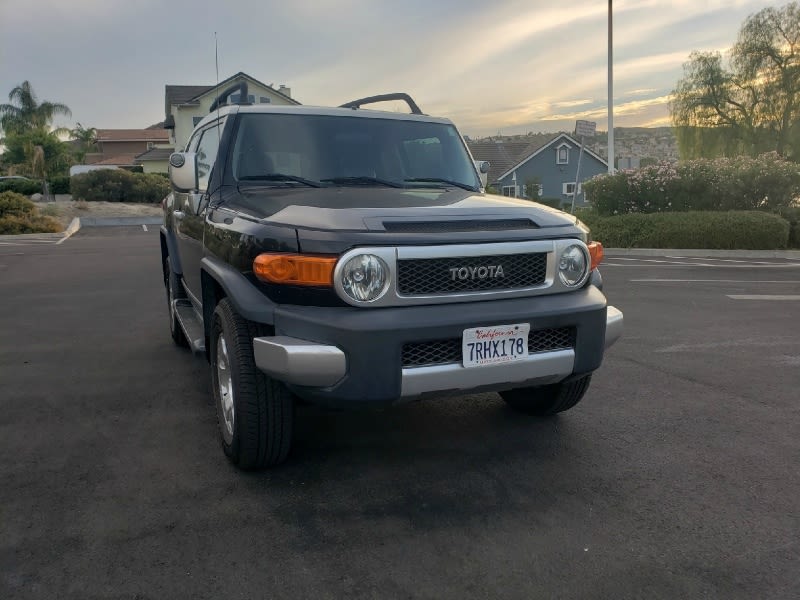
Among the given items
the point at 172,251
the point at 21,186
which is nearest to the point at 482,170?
the point at 172,251

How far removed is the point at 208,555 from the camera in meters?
2.80

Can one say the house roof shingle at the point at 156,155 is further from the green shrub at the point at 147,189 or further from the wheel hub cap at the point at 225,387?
the wheel hub cap at the point at 225,387

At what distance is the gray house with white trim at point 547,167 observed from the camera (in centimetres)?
4972

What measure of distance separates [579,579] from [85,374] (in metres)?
4.43

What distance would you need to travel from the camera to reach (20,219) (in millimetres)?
23531

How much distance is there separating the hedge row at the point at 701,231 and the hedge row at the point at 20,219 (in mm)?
18767

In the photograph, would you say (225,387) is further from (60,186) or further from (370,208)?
(60,186)

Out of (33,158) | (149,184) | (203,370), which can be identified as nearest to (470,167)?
(203,370)

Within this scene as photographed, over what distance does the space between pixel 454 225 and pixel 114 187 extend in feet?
125

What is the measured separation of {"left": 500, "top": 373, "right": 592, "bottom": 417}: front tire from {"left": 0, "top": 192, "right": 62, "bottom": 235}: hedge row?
911 inches

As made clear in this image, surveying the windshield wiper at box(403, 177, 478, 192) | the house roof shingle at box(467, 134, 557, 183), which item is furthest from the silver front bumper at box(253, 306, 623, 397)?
the house roof shingle at box(467, 134, 557, 183)

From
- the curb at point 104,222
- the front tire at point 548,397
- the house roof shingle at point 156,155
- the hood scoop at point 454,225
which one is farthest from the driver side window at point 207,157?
the house roof shingle at point 156,155

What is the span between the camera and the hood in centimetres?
321

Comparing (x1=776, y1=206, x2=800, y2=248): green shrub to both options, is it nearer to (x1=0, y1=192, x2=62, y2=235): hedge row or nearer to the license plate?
the license plate
